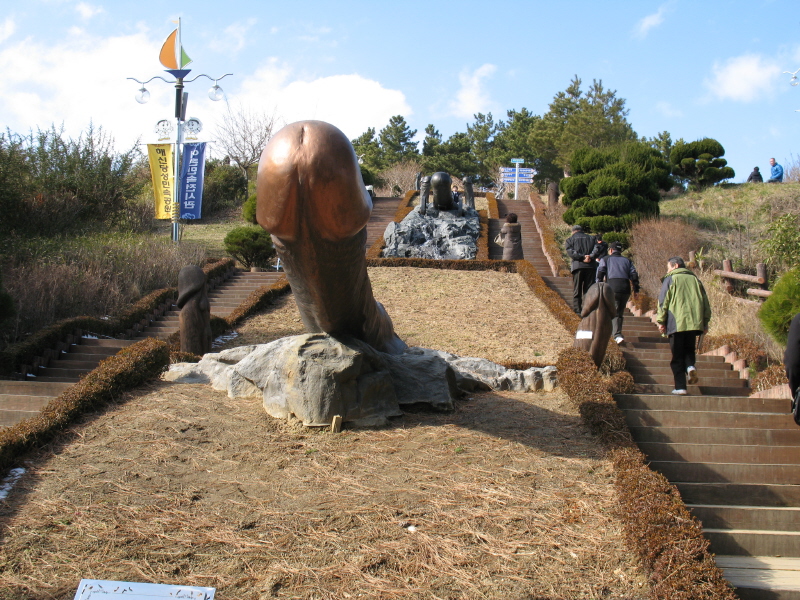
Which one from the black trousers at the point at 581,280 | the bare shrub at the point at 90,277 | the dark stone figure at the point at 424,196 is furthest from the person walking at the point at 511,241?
the bare shrub at the point at 90,277

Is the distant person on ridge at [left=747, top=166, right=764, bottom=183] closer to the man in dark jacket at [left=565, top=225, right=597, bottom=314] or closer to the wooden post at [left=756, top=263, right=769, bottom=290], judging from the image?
the wooden post at [left=756, top=263, right=769, bottom=290]

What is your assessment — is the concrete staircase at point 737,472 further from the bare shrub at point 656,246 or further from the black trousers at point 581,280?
the bare shrub at point 656,246

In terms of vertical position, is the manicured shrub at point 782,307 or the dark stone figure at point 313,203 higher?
the dark stone figure at point 313,203

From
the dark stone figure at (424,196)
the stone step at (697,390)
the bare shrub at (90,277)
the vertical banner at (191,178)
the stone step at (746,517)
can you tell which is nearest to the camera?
the stone step at (746,517)

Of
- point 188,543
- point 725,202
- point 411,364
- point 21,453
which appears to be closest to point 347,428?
point 411,364

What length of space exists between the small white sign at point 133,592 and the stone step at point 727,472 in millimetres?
3816

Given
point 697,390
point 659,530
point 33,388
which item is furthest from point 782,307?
point 33,388

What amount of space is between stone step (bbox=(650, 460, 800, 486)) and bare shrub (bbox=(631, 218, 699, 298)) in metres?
12.2

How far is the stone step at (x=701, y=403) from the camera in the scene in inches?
261

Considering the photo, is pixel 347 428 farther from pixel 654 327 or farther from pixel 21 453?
pixel 654 327

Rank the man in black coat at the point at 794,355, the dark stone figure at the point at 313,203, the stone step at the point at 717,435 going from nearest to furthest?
1. the dark stone figure at the point at 313,203
2. the man in black coat at the point at 794,355
3. the stone step at the point at 717,435

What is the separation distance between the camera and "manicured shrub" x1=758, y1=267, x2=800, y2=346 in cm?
773

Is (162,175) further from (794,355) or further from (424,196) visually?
(794,355)

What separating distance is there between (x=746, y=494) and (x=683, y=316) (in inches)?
96.7
